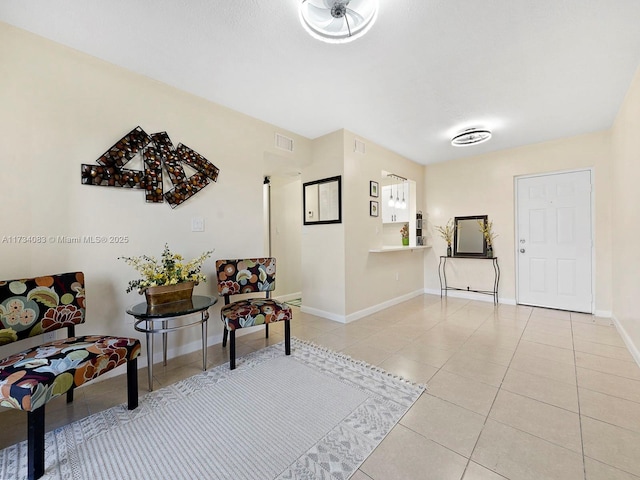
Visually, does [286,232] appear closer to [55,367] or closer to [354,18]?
[354,18]

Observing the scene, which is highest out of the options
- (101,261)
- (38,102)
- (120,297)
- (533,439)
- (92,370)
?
(38,102)

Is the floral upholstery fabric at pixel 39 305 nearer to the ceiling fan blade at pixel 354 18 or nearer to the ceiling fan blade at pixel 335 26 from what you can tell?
the ceiling fan blade at pixel 335 26

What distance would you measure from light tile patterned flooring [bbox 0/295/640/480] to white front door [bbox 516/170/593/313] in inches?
24.1

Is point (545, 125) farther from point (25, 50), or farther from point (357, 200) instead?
point (25, 50)

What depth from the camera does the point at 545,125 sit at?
11.3 ft

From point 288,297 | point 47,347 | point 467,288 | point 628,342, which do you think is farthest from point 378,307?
point 47,347

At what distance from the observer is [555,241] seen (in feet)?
13.4

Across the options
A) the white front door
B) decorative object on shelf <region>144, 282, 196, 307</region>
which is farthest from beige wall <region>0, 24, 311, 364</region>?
the white front door

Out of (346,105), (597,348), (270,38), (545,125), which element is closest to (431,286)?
(597,348)

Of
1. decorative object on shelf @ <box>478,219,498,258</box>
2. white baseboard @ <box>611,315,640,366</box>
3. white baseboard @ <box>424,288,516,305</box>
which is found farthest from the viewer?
decorative object on shelf @ <box>478,219,498,258</box>

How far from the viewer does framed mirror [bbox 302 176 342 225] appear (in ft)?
11.9

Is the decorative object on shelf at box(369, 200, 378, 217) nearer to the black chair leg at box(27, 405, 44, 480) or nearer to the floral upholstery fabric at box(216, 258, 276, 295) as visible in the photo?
the floral upholstery fabric at box(216, 258, 276, 295)

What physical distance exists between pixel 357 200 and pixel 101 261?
2.85 metres

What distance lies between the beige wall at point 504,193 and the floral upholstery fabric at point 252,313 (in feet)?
12.4
